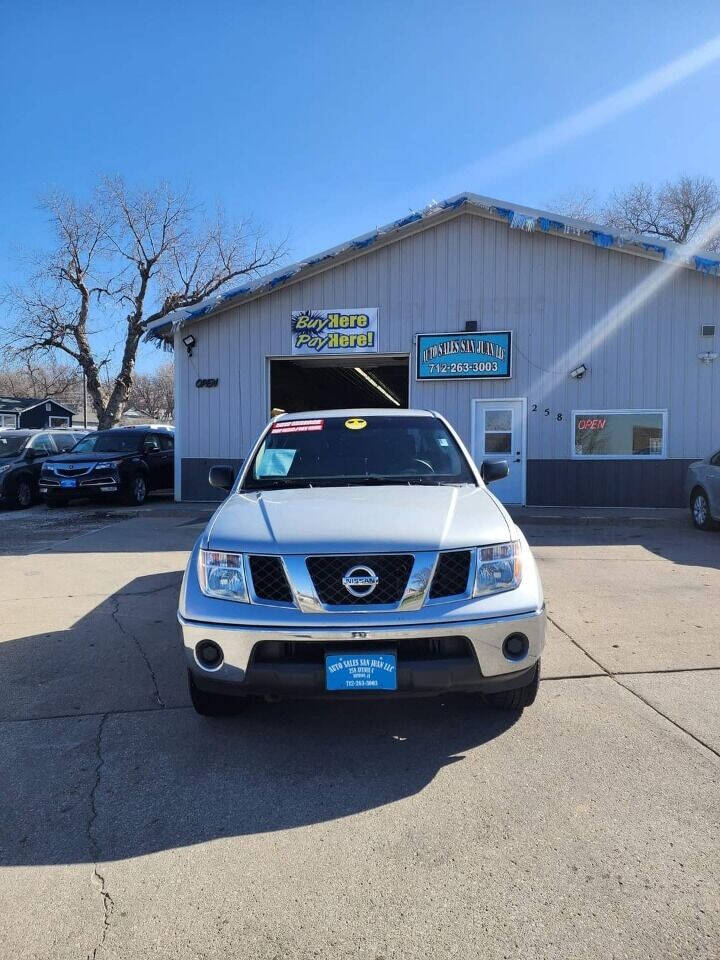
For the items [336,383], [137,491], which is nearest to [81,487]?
[137,491]

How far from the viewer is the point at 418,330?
13.4 meters

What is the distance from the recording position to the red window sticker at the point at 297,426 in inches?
197

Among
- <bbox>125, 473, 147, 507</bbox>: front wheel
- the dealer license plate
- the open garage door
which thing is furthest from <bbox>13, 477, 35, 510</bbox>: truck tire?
the dealer license plate

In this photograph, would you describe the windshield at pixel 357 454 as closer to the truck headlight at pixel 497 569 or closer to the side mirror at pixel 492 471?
the side mirror at pixel 492 471

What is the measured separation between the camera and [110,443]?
48.4 feet

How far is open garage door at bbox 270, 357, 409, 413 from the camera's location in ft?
48.5

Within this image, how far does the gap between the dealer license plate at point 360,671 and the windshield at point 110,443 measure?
1276 centimetres

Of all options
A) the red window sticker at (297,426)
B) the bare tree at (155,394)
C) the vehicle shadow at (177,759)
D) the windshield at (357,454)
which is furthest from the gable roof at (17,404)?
the vehicle shadow at (177,759)

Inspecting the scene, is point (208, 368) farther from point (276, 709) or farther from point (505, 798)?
point (505, 798)

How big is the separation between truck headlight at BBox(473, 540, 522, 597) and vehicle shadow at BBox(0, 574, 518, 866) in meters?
0.84

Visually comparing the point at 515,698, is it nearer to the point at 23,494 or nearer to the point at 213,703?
the point at 213,703

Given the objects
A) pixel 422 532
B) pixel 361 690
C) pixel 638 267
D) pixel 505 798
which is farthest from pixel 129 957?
pixel 638 267

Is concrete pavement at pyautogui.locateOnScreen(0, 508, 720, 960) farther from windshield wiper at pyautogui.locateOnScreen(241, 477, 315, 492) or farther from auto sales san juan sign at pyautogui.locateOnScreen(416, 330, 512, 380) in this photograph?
auto sales san juan sign at pyautogui.locateOnScreen(416, 330, 512, 380)

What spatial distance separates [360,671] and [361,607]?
11.3 inches
